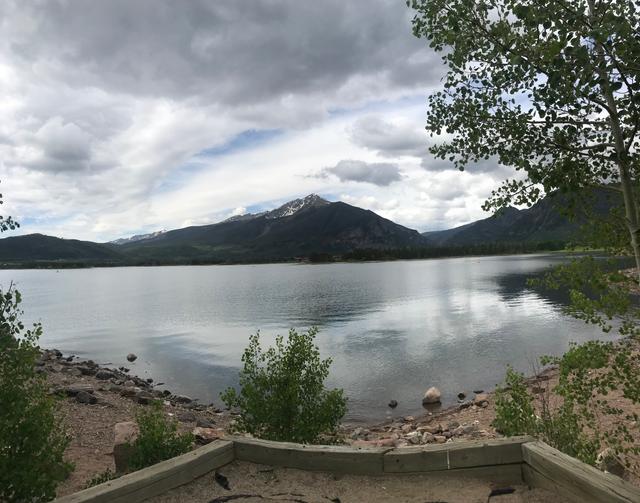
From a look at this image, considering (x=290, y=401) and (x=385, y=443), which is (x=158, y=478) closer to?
(x=290, y=401)

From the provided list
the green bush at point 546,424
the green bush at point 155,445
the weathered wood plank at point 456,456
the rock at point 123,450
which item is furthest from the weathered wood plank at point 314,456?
the rock at point 123,450

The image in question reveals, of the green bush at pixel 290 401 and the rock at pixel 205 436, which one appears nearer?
the green bush at pixel 290 401

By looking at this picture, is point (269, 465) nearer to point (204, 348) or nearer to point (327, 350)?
point (327, 350)

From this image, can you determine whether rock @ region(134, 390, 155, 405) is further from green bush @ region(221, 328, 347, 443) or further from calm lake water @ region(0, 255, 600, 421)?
green bush @ region(221, 328, 347, 443)

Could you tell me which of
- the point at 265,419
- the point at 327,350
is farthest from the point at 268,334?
the point at 265,419

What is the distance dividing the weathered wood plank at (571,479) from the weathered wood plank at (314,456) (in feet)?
6.60

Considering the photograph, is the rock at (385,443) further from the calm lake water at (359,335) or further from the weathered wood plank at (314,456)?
the weathered wood plank at (314,456)

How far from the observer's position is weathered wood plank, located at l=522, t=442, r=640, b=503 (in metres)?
5.13

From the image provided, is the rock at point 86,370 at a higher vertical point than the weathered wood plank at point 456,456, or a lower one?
lower

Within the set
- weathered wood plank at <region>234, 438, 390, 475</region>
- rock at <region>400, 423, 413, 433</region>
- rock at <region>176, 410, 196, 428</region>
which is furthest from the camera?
rock at <region>176, 410, 196, 428</region>

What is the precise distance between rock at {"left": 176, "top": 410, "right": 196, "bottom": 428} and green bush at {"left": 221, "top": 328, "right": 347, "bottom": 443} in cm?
1230

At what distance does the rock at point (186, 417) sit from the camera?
21.7 meters

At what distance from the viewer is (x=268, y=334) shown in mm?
49406

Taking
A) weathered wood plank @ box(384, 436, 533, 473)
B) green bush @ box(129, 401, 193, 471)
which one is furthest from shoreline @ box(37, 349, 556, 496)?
weathered wood plank @ box(384, 436, 533, 473)
